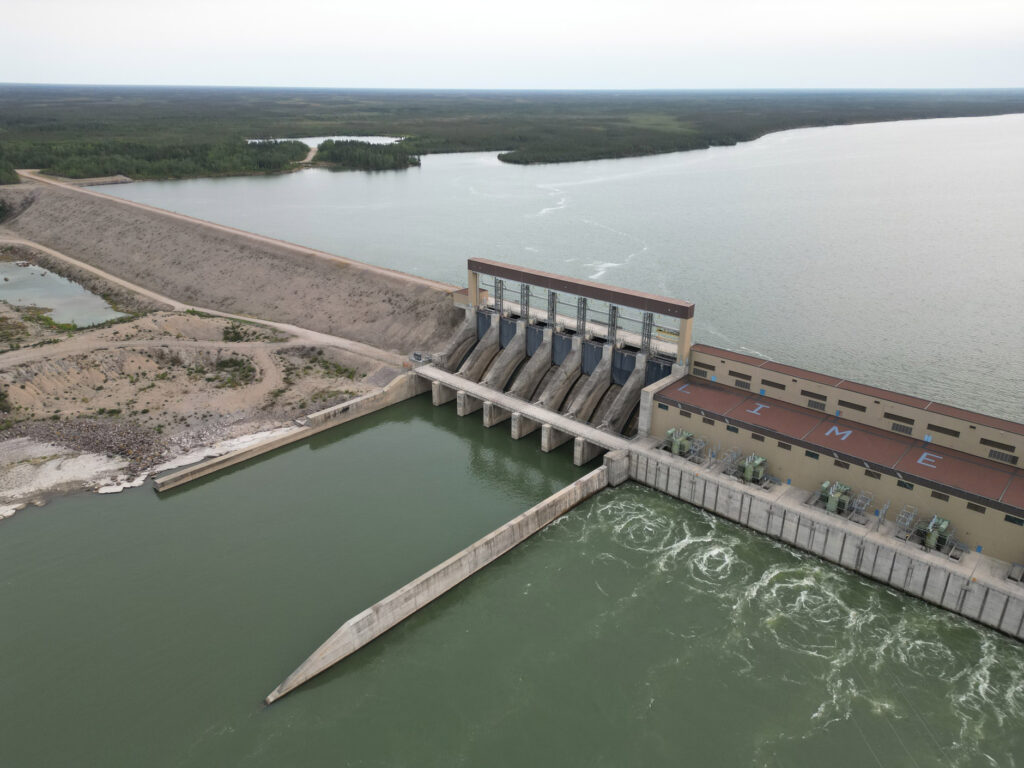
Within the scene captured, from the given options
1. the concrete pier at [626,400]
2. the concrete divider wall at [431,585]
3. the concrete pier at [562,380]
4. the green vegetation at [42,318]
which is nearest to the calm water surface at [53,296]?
the green vegetation at [42,318]

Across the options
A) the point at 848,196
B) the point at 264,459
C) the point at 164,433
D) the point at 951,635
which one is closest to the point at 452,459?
the point at 264,459

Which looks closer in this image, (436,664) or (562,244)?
(436,664)

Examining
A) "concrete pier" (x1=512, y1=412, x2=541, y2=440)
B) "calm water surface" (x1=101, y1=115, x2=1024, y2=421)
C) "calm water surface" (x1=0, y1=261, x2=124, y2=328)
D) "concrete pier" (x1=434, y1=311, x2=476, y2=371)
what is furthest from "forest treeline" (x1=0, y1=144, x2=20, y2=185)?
"concrete pier" (x1=512, y1=412, x2=541, y2=440)

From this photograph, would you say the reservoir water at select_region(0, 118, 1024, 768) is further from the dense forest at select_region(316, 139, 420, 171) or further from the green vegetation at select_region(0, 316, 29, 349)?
the dense forest at select_region(316, 139, 420, 171)

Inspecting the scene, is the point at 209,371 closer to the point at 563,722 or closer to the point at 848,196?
the point at 563,722

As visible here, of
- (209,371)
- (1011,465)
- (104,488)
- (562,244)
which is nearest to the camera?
(1011,465)
